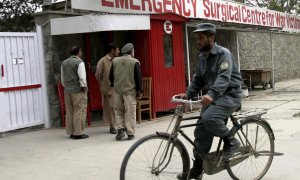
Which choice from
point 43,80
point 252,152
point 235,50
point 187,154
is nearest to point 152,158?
point 187,154

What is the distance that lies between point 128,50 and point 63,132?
231 cm

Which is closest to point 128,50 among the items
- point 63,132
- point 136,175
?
point 63,132

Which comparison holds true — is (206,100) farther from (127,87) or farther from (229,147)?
(127,87)

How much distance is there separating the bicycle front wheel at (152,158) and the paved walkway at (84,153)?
45.1 inches

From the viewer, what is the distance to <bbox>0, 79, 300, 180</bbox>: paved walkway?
560 cm

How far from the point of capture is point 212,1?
43.3ft

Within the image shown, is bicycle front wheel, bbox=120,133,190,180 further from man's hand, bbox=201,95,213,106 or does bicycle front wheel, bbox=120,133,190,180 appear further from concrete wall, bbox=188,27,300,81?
concrete wall, bbox=188,27,300,81

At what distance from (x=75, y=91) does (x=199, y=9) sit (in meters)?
5.87

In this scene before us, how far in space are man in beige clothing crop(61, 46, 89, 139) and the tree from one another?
19.8 ft

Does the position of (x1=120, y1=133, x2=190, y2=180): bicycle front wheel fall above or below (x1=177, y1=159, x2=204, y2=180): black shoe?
above

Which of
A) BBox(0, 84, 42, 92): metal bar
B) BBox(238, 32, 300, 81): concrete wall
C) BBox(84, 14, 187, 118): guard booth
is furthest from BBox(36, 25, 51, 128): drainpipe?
BBox(238, 32, 300, 81): concrete wall

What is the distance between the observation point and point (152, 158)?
13.7 feet

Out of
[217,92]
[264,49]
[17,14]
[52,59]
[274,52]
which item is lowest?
[217,92]

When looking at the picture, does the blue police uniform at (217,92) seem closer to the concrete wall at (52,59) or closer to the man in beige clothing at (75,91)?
the man in beige clothing at (75,91)
